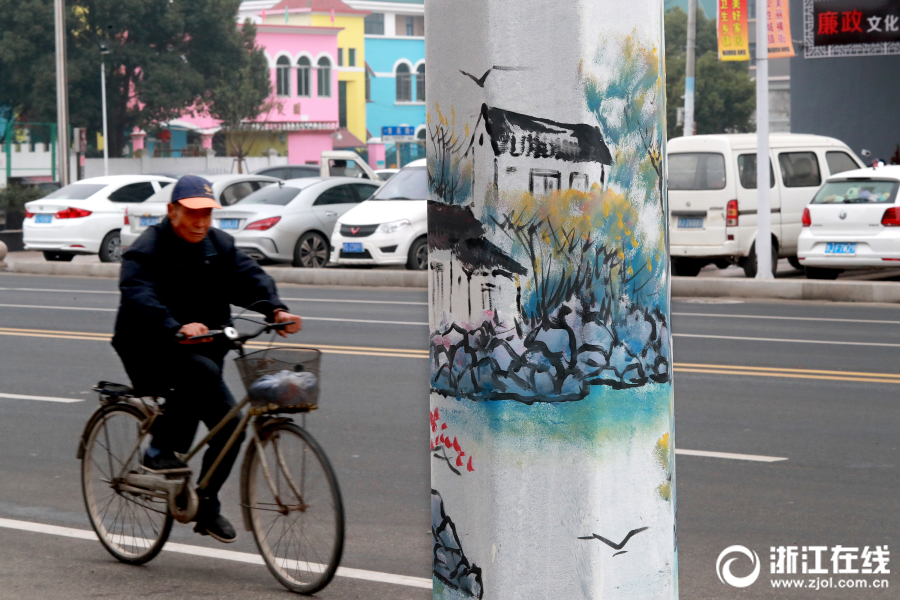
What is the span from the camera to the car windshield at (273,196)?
21328 millimetres

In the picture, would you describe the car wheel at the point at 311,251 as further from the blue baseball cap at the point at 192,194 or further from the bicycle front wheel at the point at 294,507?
the bicycle front wheel at the point at 294,507

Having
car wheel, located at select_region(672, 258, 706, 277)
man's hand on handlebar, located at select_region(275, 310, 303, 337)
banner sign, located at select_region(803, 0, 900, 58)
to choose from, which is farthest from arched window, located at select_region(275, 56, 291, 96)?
man's hand on handlebar, located at select_region(275, 310, 303, 337)

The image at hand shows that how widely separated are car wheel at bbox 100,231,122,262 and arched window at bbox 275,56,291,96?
191 ft

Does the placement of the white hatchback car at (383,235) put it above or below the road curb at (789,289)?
above

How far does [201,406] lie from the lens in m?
5.45

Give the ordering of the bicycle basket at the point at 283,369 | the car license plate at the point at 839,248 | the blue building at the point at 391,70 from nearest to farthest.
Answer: the bicycle basket at the point at 283,369
the car license plate at the point at 839,248
the blue building at the point at 391,70

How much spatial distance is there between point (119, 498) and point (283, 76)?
77.5m

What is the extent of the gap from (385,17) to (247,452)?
95.6m

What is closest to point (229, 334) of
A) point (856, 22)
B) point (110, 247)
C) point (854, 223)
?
point (854, 223)

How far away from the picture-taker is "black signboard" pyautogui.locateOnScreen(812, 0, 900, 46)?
26.9 meters

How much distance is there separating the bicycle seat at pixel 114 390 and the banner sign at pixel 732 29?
1864cm

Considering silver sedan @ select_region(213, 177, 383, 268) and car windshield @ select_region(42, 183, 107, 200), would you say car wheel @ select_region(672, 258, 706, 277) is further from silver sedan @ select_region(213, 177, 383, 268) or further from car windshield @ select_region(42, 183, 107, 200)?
car windshield @ select_region(42, 183, 107, 200)

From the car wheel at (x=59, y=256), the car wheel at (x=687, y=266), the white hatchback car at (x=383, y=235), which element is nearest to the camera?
the car wheel at (x=687, y=266)

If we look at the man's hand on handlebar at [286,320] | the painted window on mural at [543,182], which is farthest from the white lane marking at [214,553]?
the painted window on mural at [543,182]
